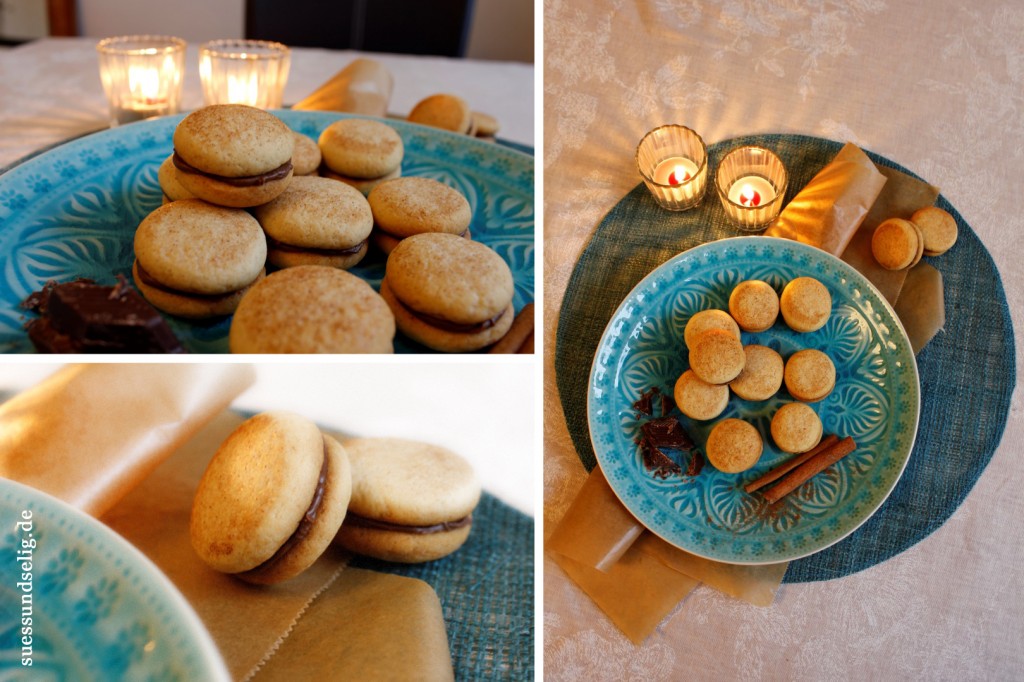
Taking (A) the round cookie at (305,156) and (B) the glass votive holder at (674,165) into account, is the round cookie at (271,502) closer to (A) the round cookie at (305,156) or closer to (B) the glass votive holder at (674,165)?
(A) the round cookie at (305,156)

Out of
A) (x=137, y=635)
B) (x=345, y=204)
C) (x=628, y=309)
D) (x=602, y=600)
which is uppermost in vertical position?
(x=345, y=204)

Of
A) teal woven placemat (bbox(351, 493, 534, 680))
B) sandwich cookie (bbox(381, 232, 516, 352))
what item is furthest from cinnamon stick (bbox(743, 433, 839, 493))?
sandwich cookie (bbox(381, 232, 516, 352))

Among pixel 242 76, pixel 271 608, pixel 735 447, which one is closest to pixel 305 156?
pixel 242 76

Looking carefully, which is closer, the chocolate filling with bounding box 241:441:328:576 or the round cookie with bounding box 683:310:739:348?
the chocolate filling with bounding box 241:441:328:576

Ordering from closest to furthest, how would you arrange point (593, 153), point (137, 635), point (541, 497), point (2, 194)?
point (137, 635)
point (2, 194)
point (541, 497)
point (593, 153)

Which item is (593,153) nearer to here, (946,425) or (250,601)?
(946,425)

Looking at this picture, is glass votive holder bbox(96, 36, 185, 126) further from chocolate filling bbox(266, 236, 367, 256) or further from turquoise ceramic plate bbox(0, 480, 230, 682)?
turquoise ceramic plate bbox(0, 480, 230, 682)

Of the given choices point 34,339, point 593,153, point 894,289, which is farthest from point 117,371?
point 894,289

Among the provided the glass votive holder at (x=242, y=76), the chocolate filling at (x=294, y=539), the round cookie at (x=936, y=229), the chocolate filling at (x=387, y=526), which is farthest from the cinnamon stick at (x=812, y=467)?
the glass votive holder at (x=242, y=76)
